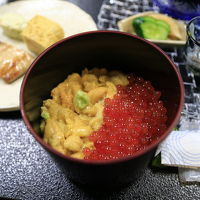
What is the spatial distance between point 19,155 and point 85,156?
247 millimetres

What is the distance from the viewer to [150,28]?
97 cm

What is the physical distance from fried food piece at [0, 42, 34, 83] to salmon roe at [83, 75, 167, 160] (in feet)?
1.16

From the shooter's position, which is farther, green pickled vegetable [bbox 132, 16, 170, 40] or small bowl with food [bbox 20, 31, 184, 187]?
green pickled vegetable [bbox 132, 16, 170, 40]

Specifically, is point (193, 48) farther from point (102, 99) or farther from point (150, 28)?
point (102, 99)

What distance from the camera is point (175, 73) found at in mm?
628

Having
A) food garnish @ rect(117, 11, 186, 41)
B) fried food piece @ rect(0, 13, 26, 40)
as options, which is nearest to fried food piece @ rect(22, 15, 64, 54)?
fried food piece @ rect(0, 13, 26, 40)

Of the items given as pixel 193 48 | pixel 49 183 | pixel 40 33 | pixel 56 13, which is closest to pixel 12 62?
pixel 40 33

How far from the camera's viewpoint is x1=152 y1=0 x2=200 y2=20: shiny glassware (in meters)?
1.10

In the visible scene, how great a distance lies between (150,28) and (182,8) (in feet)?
0.73

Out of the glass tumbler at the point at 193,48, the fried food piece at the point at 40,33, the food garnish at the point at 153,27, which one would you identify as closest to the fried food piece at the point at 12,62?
the fried food piece at the point at 40,33

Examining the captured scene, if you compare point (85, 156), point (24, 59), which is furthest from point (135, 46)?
point (24, 59)

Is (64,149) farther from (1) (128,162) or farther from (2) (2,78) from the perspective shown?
(2) (2,78)

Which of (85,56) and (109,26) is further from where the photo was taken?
(109,26)

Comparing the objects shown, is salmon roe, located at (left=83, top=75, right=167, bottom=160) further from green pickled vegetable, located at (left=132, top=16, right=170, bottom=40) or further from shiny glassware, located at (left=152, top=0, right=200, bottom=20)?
shiny glassware, located at (left=152, top=0, right=200, bottom=20)
